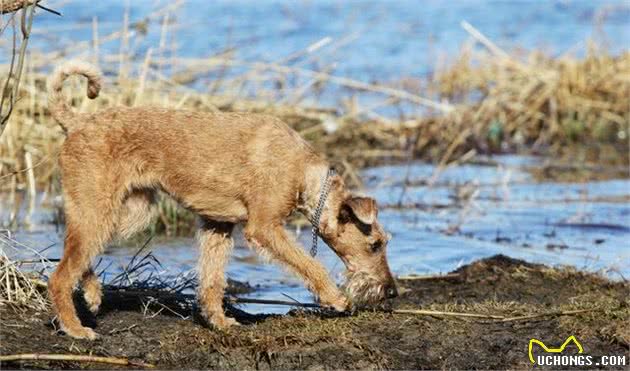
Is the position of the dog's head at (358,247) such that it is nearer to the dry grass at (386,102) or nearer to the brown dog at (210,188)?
the brown dog at (210,188)

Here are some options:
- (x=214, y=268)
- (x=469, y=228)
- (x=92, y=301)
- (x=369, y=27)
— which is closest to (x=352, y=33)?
(x=369, y=27)

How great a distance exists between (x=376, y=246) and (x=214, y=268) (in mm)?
917

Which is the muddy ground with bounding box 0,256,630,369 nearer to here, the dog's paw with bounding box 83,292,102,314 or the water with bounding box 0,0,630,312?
the dog's paw with bounding box 83,292,102,314

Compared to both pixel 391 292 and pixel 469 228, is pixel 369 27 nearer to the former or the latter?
pixel 469 228

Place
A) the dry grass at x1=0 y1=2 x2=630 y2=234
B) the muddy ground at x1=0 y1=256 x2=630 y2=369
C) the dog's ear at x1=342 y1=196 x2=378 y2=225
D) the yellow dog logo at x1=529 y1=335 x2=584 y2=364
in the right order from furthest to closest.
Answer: the dry grass at x1=0 y1=2 x2=630 y2=234
the dog's ear at x1=342 y1=196 x2=378 y2=225
the yellow dog logo at x1=529 y1=335 x2=584 y2=364
the muddy ground at x1=0 y1=256 x2=630 y2=369

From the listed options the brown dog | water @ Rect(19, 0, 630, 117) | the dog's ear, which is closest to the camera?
the brown dog

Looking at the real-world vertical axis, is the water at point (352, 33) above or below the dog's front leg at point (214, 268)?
A: above

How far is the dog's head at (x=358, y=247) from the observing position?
6.29m

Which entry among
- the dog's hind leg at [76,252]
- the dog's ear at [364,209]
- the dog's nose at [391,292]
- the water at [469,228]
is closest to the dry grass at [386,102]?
the water at [469,228]

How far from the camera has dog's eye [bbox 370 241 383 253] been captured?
20.8 ft

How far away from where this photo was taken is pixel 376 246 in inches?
250

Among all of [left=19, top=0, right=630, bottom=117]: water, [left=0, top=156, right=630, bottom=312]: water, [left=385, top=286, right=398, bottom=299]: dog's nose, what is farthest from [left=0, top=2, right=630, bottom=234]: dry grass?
[left=385, top=286, right=398, bottom=299]: dog's nose

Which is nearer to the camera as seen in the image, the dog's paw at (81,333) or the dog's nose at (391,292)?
the dog's paw at (81,333)

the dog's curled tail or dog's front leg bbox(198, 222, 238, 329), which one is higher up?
the dog's curled tail
